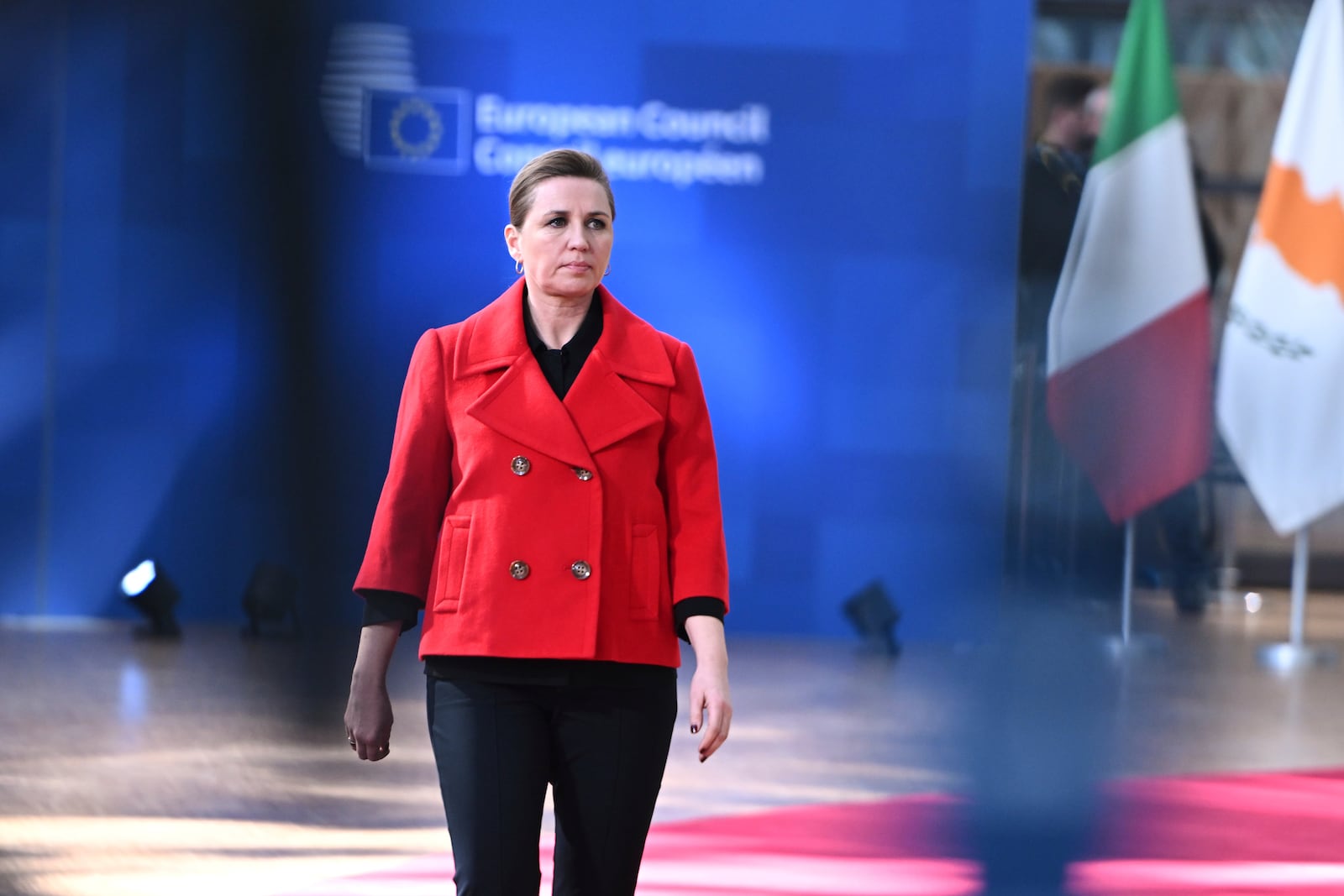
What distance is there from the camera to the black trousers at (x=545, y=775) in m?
1.72

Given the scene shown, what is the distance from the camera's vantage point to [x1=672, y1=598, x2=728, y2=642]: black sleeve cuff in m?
1.77

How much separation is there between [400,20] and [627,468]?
16.4 feet

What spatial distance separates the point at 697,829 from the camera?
358 centimetres

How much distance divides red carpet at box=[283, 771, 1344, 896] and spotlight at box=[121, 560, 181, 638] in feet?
11.1

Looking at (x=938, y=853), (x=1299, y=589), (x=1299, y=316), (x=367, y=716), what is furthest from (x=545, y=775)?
(x=1299, y=589)

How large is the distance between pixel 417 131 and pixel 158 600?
7.13 ft

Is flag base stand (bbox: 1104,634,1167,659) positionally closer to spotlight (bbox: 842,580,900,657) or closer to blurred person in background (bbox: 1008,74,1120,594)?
blurred person in background (bbox: 1008,74,1120,594)

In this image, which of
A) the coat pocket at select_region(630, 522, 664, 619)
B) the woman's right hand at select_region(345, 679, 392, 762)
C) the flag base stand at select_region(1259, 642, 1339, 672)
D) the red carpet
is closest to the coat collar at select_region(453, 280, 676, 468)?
the coat pocket at select_region(630, 522, 664, 619)

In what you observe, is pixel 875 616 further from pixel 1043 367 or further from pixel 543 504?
pixel 543 504

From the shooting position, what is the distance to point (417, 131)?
635cm

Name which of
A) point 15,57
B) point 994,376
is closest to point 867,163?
point 994,376

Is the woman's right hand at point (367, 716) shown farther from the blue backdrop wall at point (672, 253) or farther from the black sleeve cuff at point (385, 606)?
the blue backdrop wall at point (672, 253)

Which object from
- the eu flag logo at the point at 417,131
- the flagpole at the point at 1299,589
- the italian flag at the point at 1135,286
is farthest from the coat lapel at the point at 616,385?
the flagpole at the point at 1299,589

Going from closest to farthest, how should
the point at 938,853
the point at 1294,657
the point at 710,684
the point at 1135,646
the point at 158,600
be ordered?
the point at 710,684 → the point at 938,853 → the point at 158,600 → the point at 1135,646 → the point at 1294,657
